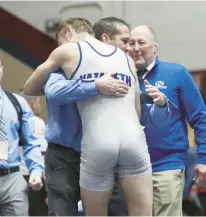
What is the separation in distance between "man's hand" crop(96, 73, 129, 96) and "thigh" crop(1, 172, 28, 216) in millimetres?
942

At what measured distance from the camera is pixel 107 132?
1.98 metres

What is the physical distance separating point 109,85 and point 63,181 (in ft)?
1.63

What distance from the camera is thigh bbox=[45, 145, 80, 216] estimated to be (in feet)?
6.97

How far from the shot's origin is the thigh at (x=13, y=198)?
2605 millimetres

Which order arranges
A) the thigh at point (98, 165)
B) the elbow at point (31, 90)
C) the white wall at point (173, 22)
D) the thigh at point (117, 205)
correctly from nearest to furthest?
the thigh at point (98, 165), the elbow at point (31, 90), the thigh at point (117, 205), the white wall at point (173, 22)

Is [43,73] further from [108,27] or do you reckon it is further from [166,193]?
[166,193]

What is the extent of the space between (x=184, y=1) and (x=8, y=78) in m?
2.25

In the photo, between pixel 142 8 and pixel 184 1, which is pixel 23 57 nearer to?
pixel 142 8

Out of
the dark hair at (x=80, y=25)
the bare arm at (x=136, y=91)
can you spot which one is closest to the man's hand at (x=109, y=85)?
the bare arm at (x=136, y=91)

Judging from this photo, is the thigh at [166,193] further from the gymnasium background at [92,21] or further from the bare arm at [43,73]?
the gymnasium background at [92,21]

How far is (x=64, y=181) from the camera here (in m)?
2.13

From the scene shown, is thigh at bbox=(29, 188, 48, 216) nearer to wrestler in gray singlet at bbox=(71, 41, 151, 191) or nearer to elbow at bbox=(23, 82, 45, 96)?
elbow at bbox=(23, 82, 45, 96)

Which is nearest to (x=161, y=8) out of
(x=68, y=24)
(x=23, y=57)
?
(x=23, y=57)

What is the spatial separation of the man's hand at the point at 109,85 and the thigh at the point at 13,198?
942 mm
